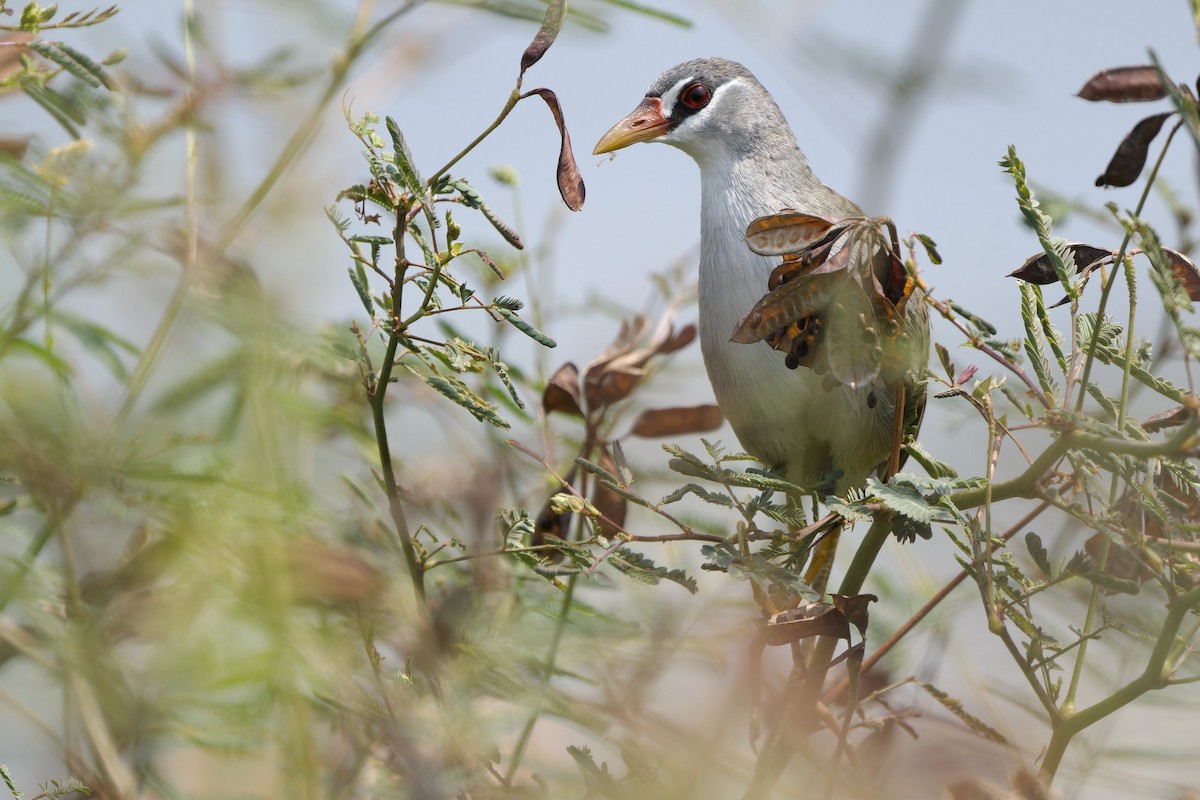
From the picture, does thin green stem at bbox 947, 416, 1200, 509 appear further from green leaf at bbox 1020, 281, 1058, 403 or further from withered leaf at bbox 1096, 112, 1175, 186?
withered leaf at bbox 1096, 112, 1175, 186

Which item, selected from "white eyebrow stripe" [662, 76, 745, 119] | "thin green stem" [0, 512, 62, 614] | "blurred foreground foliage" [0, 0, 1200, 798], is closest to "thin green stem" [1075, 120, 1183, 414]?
"blurred foreground foliage" [0, 0, 1200, 798]

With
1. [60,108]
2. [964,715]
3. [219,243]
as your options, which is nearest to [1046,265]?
[964,715]

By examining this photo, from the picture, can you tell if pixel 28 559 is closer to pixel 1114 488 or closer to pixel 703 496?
pixel 703 496

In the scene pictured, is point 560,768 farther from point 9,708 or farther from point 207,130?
point 207,130

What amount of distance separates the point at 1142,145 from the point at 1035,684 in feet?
1.86

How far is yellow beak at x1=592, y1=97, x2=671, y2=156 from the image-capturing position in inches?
121

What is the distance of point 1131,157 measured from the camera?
1116 millimetres

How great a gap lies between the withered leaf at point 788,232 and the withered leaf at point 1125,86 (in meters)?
0.29

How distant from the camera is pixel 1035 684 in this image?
47.1 inches

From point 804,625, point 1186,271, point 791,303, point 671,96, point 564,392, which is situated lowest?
point 804,625

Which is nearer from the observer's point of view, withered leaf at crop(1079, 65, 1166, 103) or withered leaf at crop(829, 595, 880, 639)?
withered leaf at crop(1079, 65, 1166, 103)

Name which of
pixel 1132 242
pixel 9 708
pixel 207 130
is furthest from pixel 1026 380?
pixel 9 708

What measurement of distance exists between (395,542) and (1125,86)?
3.19ft

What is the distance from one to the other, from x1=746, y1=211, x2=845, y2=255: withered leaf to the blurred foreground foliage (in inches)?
4.0
